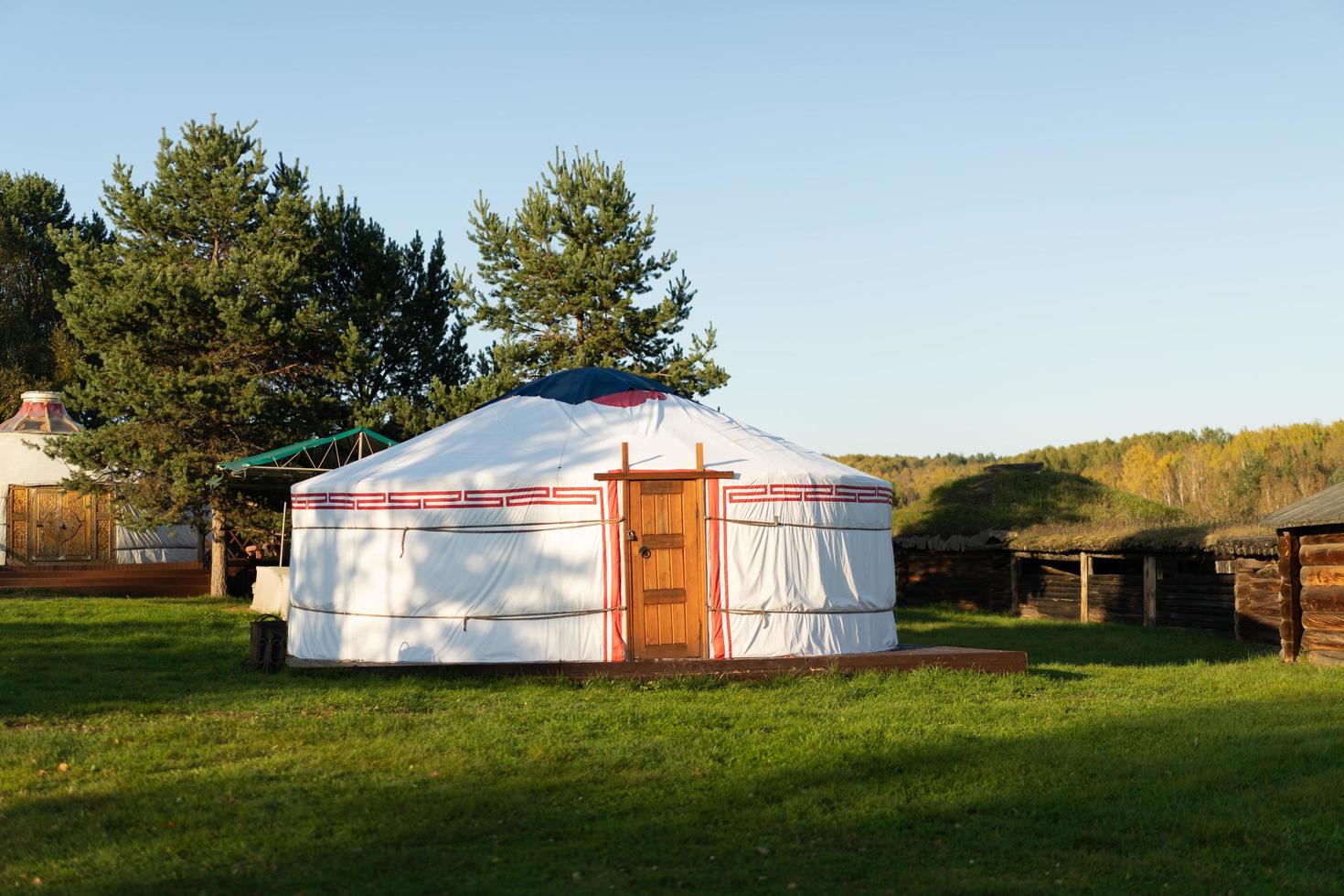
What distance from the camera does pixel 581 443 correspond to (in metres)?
10.5

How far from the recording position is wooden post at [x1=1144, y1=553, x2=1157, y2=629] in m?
17.0

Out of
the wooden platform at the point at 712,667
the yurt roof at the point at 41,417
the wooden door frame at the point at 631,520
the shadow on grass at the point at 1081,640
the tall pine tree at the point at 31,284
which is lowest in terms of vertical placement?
the shadow on grass at the point at 1081,640

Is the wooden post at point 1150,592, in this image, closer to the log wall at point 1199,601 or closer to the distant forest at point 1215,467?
the log wall at point 1199,601

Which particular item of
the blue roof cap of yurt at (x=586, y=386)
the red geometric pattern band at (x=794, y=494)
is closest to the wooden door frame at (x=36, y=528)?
the blue roof cap of yurt at (x=586, y=386)

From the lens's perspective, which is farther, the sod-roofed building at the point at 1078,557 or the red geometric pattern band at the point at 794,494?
the sod-roofed building at the point at 1078,557

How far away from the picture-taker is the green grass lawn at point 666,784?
4.68m

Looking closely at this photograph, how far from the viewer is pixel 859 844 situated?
5.02 metres

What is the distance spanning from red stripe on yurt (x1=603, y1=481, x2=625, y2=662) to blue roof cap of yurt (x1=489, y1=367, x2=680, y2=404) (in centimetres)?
160

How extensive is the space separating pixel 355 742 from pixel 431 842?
206 centimetres

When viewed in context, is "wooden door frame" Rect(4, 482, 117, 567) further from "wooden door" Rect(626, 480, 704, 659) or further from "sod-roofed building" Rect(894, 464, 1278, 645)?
"sod-roofed building" Rect(894, 464, 1278, 645)

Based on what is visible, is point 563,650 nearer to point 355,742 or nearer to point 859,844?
point 355,742

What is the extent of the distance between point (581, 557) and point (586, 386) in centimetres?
208

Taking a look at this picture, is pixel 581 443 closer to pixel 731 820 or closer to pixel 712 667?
pixel 712 667

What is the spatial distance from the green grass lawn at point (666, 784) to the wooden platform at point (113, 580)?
906 cm
